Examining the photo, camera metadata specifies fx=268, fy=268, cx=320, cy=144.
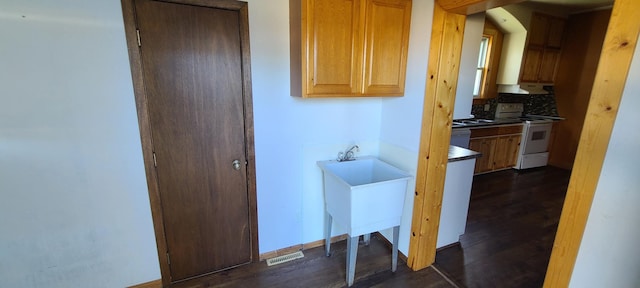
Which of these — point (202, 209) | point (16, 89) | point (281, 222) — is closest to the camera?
point (16, 89)

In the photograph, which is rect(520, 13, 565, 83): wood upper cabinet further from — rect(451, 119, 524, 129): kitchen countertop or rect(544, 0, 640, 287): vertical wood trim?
rect(544, 0, 640, 287): vertical wood trim

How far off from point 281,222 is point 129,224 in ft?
3.53

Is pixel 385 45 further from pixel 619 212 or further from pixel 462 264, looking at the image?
pixel 462 264

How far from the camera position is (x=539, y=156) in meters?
4.62

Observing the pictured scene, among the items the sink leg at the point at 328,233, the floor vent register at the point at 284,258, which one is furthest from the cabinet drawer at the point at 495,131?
the floor vent register at the point at 284,258

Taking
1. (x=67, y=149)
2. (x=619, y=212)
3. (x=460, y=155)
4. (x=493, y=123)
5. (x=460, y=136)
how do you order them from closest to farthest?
(x=619, y=212), (x=67, y=149), (x=460, y=155), (x=460, y=136), (x=493, y=123)

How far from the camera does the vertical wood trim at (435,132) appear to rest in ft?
5.86

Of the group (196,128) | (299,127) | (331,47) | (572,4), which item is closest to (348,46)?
(331,47)

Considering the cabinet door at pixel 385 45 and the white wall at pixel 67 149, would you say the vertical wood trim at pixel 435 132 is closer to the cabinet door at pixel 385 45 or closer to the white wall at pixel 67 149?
the cabinet door at pixel 385 45

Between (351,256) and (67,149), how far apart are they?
1.90 metres

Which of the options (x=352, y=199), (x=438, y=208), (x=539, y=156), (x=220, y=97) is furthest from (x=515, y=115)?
(x=220, y=97)

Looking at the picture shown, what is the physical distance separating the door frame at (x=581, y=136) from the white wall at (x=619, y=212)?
0.07 feet

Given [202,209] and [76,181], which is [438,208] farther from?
[76,181]

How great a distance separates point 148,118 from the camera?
66.6 inches
